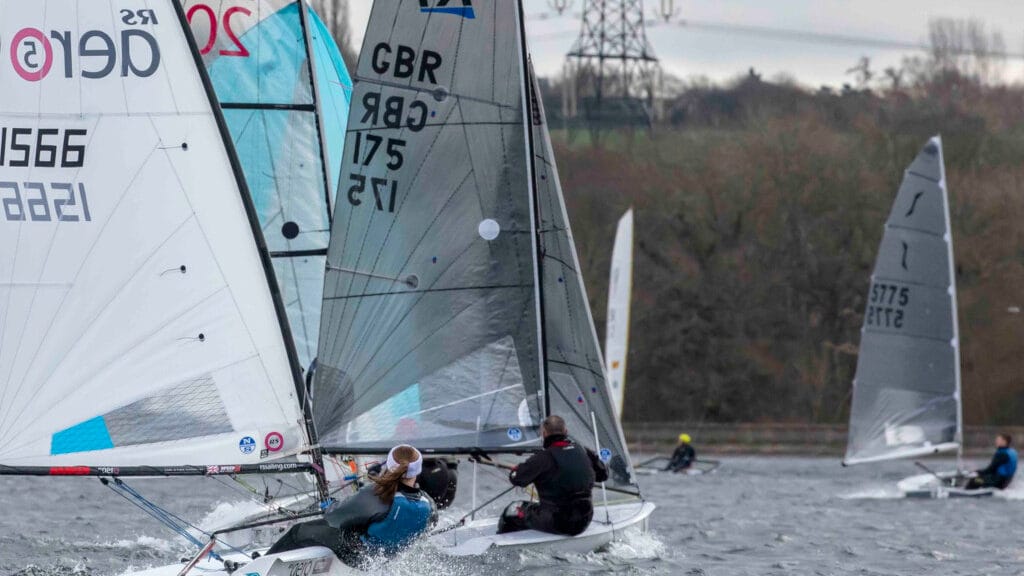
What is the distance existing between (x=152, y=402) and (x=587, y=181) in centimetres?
3313

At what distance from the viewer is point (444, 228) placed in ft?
37.0

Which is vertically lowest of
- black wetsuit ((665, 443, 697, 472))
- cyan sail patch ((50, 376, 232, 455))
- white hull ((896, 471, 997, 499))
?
black wetsuit ((665, 443, 697, 472))

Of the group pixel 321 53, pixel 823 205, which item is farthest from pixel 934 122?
pixel 321 53

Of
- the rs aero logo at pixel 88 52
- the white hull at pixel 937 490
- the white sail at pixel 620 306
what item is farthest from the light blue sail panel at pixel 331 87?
the white sail at pixel 620 306

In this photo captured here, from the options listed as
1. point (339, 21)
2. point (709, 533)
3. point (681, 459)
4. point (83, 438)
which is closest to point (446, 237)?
point (83, 438)

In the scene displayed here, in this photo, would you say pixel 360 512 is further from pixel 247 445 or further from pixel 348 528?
pixel 247 445

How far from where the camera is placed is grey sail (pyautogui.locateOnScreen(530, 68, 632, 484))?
38.5ft

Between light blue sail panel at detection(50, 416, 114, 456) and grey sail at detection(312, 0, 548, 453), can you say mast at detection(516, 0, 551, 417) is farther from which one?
light blue sail panel at detection(50, 416, 114, 456)

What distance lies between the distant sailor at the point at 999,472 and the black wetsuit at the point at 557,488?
11345 millimetres

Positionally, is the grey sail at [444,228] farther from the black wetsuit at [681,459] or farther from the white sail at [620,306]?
the white sail at [620,306]

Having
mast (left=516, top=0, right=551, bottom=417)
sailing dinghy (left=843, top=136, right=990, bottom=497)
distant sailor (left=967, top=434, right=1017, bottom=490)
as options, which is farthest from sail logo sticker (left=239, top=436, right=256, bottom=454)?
sailing dinghy (left=843, top=136, right=990, bottom=497)

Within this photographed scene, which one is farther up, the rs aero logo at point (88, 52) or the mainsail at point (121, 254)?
the rs aero logo at point (88, 52)

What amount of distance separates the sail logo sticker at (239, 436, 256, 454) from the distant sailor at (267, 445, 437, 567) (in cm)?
68

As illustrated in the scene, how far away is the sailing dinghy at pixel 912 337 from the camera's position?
899 inches
